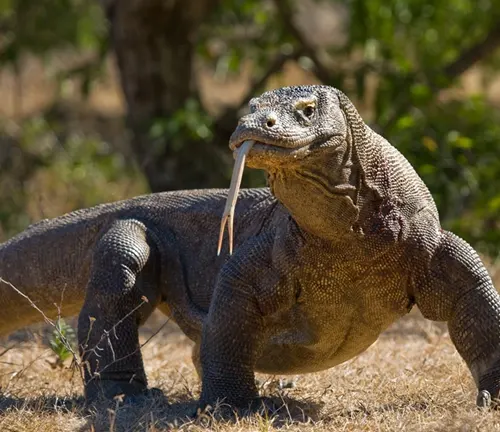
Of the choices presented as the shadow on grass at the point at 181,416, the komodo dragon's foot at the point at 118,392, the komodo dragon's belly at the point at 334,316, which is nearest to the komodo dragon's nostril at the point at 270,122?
the komodo dragon's belly at the point at 334,316

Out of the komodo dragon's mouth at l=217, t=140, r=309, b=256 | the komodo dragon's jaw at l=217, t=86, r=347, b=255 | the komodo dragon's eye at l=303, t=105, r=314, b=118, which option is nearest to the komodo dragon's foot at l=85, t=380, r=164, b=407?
the komodo dragon's jaw at l=217, t=86, r=347, b=255

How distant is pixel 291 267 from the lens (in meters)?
4.25

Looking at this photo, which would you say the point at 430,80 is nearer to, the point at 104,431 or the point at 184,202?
the point at 184,202

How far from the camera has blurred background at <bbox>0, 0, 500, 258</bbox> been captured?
8.15 m

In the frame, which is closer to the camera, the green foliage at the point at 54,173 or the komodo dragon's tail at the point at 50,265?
the komodo dragon's tail at the point at 50,265

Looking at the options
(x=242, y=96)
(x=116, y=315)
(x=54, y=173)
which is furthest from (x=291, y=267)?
(x=54, y=173)

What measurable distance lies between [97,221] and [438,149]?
10.9 ft

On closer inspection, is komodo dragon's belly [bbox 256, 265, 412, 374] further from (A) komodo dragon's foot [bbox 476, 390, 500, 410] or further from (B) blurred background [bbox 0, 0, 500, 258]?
(B) blurred background [bbox 0, 0, 500, 258]

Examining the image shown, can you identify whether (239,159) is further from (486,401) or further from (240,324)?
(486,401)

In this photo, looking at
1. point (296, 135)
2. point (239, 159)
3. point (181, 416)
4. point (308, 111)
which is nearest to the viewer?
point (239, 159)

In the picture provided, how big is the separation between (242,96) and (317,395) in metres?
6.31

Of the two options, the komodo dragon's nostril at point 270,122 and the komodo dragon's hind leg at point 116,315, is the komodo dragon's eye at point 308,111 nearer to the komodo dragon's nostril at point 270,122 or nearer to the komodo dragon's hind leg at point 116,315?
the komodo dragon's nostril at point 270,122

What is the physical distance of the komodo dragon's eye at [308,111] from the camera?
383 centimetres

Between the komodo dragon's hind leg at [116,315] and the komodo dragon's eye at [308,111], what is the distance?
52.0 inches
